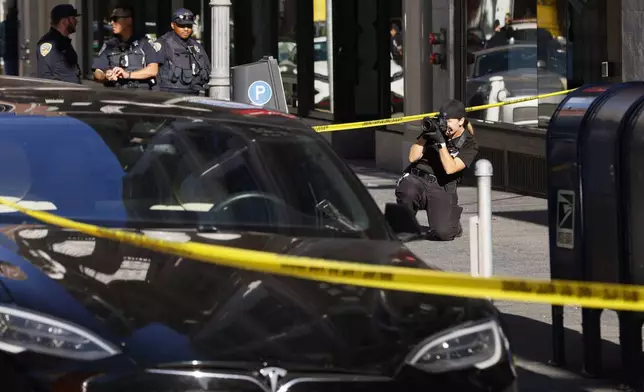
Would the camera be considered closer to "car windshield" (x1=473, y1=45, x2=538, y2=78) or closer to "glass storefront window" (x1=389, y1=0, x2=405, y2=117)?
"car windshield" (x1=473, y1=45, x2=538, y2=78)

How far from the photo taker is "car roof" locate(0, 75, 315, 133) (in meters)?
5.81

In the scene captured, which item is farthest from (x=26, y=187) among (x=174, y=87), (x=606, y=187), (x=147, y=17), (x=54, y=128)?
(x=147, y=17)

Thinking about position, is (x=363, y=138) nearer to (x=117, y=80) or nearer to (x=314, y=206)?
(x=117, y=80)

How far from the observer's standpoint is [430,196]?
11.6 meters

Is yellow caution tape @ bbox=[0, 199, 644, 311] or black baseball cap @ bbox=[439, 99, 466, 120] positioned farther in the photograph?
black baseball cap @ bbox=[439, 99, 466, 120]

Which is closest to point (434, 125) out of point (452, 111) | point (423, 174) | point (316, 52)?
point (452, 111)

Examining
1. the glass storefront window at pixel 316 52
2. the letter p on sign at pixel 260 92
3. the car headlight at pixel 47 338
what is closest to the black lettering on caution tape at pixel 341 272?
the car headlight at pixel 47 338

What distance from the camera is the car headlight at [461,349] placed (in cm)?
448

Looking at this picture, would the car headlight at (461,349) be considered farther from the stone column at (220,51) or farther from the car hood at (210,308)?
the stone column at (220,51)

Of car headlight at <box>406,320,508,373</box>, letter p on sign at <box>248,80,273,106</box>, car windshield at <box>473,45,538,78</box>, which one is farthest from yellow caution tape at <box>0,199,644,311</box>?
car windshield at <box>473,45,538,78</box>

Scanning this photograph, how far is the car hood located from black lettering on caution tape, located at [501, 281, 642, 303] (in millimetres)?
500

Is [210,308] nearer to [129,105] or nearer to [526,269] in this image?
[129,105]

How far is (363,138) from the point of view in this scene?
20.3m

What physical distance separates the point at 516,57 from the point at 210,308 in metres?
11.5
